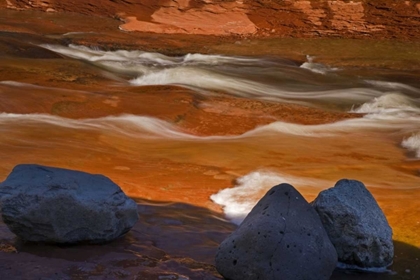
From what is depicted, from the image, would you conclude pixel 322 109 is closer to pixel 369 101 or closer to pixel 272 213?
pixel 369 101

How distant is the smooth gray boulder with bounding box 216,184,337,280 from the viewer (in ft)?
13.8

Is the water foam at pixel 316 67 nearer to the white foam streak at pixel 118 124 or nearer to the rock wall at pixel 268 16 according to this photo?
the rock wall at pixel 268 16

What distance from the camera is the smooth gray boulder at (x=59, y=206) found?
170 inches

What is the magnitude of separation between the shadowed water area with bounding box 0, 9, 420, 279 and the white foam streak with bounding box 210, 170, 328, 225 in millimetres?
16

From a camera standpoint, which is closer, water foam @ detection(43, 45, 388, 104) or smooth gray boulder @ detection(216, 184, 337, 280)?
smooth gray boulder @ detection(216, 184, 337, 280)

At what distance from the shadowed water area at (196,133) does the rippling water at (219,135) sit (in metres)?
0.02

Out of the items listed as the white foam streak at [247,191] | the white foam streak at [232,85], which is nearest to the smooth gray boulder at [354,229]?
the white foam streak at [247,191]

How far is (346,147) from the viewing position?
793 cm

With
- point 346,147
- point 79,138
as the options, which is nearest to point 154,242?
point 79,138

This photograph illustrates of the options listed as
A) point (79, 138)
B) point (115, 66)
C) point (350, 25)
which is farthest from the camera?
point (350, 25)

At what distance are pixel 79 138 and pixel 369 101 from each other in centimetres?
501

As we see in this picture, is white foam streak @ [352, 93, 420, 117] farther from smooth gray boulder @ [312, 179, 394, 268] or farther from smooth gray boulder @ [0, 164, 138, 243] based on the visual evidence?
smooth gray boulder @ [0, 164, 138, 243]

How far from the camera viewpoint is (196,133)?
8.39 metres

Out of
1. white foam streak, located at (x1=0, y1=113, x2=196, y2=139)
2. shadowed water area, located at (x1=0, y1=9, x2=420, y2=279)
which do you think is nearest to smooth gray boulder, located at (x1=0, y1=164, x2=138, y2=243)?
shadowed water area, located at (x1=0, y1=9, x2=420, y2=279)
